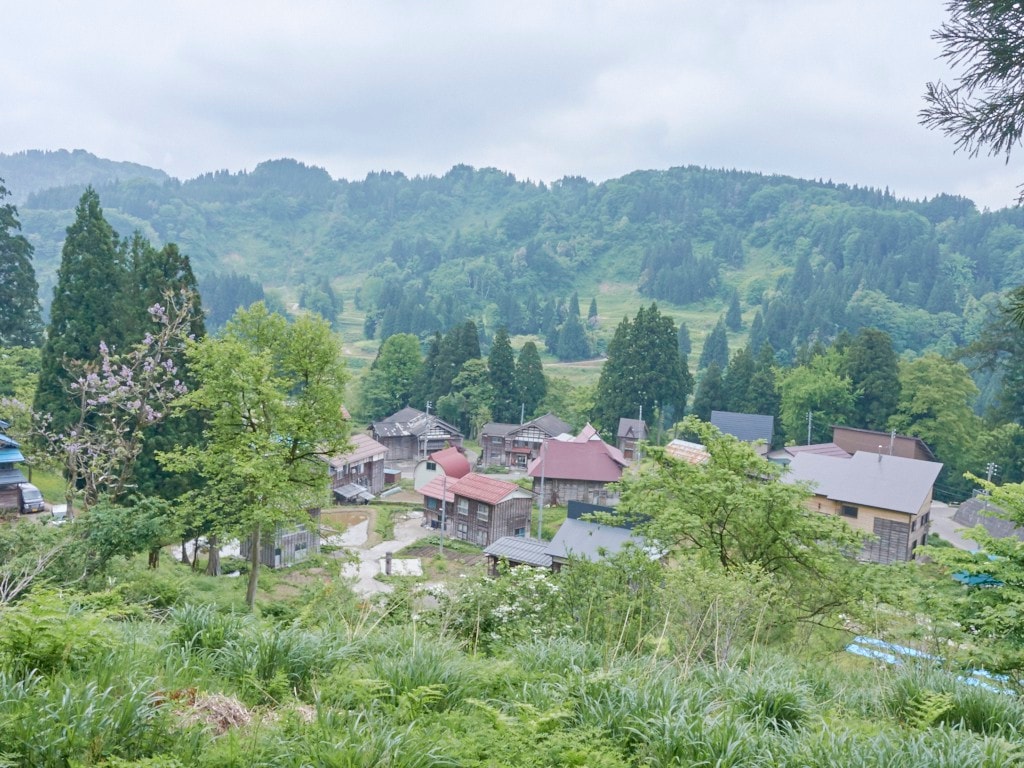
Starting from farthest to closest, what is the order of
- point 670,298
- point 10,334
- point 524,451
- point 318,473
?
point 670,298, point 524,451, point 10,334, point 318,473

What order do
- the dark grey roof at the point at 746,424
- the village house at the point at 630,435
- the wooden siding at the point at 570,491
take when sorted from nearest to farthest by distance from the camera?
1. the wooden siding at the point at 570,491
2. the dark grey roof at the point at 746,424
3. the village house at the point at 630,435

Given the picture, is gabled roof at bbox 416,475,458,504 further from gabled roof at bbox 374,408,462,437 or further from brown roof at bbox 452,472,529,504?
gabled roof at bbox 374,408,462,437

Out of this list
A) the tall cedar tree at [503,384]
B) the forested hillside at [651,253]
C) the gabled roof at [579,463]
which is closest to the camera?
the gabled roof at [579,463]

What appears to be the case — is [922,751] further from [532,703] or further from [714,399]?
[714,399]

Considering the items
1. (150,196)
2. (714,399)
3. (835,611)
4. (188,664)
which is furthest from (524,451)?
(150,196)

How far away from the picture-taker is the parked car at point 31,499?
19067 millimetres

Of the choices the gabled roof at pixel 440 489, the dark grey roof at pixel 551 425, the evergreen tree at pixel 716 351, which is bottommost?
the gabled roof at pixel 440 489

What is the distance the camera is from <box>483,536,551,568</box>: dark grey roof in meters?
22.0

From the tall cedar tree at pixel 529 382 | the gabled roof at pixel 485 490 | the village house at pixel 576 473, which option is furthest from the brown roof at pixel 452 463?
the tall cedar tree at pixel 529 382

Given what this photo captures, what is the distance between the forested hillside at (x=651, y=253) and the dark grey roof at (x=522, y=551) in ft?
208

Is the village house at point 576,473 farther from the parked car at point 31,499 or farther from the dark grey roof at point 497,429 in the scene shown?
the parked car at point 31,499

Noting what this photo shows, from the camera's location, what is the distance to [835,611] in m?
10.7

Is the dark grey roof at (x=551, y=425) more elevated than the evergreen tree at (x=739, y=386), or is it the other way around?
the evergreen tree at (x=739, y=386)

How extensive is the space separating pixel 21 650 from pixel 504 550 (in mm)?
19699
